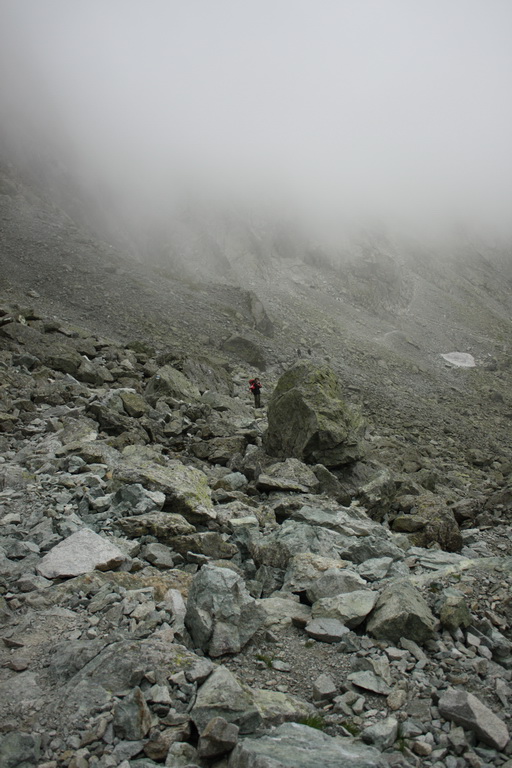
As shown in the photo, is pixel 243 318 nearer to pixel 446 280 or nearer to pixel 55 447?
pixel 55 447

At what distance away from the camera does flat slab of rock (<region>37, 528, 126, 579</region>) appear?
265 inches

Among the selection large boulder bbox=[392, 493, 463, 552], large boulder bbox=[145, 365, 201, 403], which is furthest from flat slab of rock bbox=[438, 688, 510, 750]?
large boulder bbox=[145, 365, 201, 403]

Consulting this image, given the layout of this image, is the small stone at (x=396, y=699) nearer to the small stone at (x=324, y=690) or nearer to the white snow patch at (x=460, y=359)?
the small stone at (x=324, y=690)

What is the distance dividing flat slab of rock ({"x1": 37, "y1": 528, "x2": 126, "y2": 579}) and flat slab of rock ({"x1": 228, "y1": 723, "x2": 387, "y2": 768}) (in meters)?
3.81

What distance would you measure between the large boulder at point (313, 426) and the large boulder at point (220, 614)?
8955mm

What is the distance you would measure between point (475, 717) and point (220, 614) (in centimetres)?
296

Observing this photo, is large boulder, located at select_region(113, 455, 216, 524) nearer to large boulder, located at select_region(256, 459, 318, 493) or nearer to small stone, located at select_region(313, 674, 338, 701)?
large boulder, located at select_region(256, 459, 318, 493)

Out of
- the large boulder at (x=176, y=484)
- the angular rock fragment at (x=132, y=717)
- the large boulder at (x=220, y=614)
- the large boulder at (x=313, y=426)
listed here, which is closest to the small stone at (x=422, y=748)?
the large boulder at (x=220, y=614)

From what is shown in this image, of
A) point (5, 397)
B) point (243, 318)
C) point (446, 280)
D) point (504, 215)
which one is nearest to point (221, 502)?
point (5, 397)

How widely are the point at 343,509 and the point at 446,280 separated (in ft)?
270

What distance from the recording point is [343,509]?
1174 cm

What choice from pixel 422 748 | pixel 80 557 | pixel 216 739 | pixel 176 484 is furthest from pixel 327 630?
pixel 176 484

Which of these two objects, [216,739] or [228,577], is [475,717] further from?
[228,577]

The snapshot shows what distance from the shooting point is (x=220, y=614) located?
5.76m
